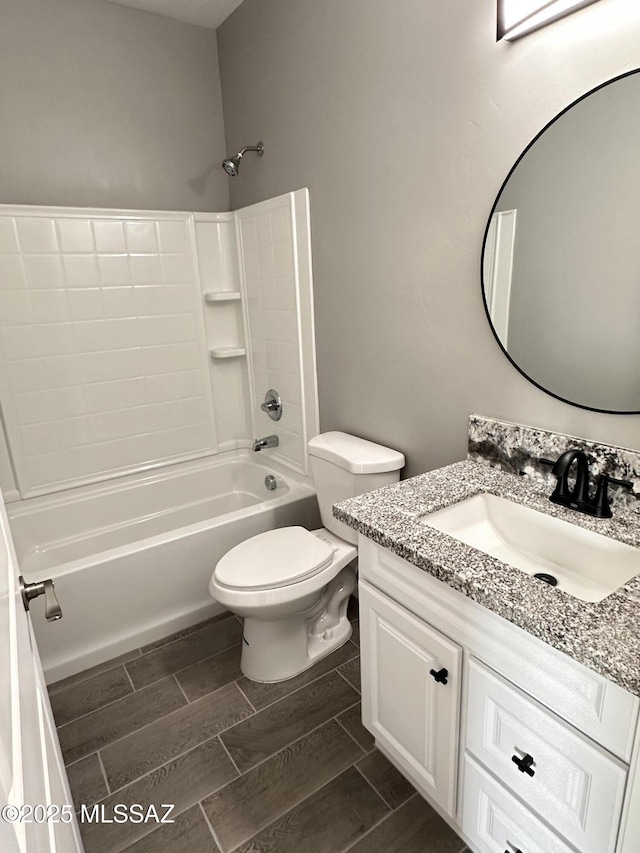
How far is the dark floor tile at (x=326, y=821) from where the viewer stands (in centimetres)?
133

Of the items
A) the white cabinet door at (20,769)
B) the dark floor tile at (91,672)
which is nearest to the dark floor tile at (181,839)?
the dark floor tile at (91,672)

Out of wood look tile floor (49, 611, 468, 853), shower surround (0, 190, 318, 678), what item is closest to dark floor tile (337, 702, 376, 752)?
wood look tile floor (49, 611, 468, 853)

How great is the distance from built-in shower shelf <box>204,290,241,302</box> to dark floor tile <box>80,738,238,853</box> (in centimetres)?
204

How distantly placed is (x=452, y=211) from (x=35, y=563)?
2319 mm

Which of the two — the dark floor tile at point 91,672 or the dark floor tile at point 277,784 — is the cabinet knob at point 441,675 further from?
the dark floor tile at point 91,672

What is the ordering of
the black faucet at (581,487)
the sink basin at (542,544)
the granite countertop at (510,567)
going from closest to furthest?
the granite countertop at (510,567), the sink basin at (542,544), the black faucet at (581,487)

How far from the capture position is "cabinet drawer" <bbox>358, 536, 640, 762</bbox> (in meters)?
0.82

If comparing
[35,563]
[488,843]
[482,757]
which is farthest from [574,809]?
[35,563]

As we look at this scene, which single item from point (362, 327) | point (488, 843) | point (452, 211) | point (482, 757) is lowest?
point (488, 843)

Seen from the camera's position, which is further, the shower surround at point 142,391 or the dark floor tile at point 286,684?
the shower surround at point 142,391

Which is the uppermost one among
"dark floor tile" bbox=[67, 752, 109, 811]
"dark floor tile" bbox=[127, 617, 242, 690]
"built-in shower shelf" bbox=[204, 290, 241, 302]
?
"built-in shower shelf" bbox=[204, 290, 241, 302]

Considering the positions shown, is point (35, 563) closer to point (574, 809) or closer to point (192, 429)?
point (192, 429)

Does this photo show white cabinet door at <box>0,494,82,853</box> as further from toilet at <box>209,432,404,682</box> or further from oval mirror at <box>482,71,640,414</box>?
oval mirror at <box>482,71,640,414</box>

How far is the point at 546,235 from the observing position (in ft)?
4.36
